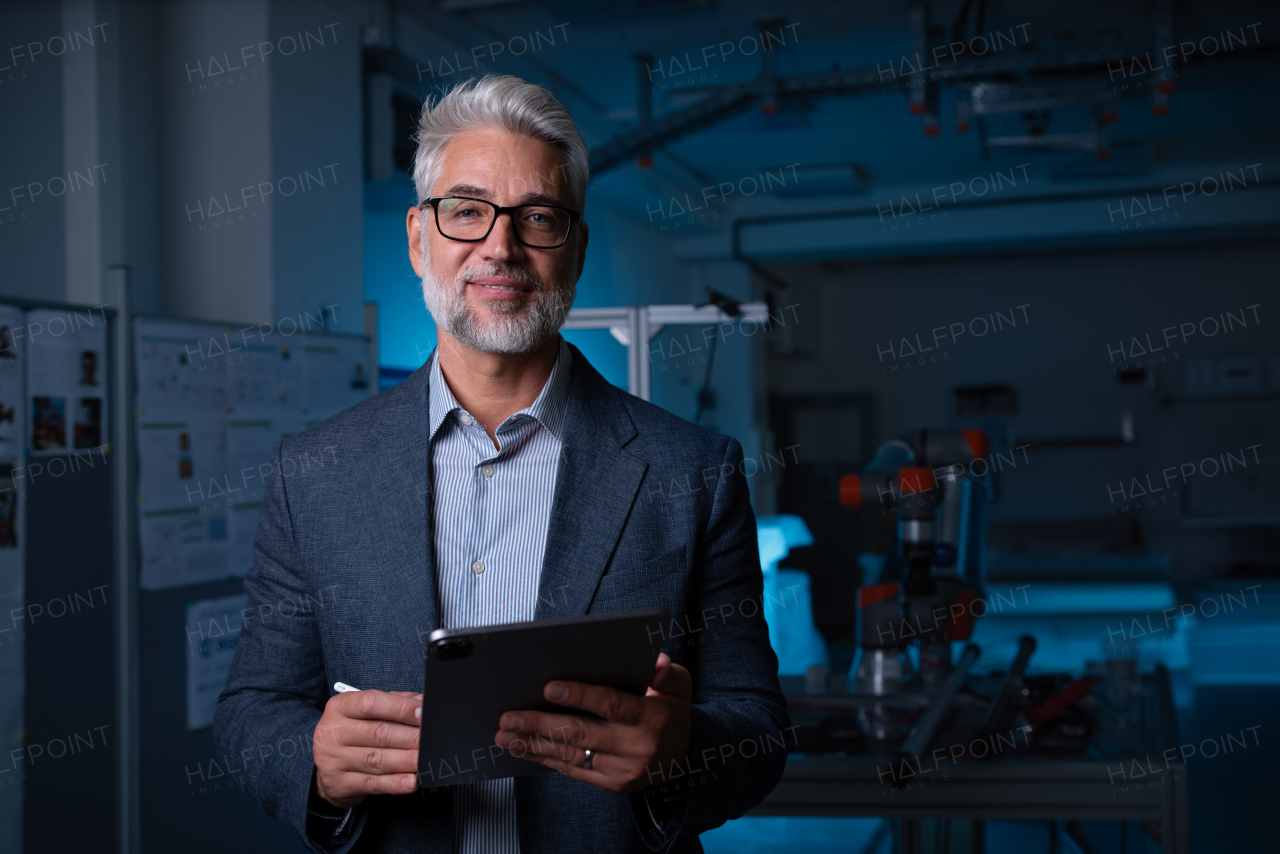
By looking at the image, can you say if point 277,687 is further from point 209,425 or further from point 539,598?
point 209,425

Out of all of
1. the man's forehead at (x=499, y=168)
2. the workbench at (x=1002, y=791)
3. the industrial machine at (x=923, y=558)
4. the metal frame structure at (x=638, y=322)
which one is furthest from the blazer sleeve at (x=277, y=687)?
the metal frame structure at (x=638, y=322)

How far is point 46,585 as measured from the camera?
2354mm

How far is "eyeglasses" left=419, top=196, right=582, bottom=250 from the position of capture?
3.78ft

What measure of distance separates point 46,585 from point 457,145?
1.75 m

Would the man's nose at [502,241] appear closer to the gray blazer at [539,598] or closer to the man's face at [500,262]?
the man's face at [500,262]

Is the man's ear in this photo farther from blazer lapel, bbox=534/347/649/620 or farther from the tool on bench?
the tool on bench

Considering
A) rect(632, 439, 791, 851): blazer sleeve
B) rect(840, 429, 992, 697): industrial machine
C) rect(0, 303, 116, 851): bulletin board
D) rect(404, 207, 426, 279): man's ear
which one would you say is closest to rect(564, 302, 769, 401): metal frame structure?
rect(840, 429, 992, 697): industrial machine

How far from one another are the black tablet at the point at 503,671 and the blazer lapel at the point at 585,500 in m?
0.20

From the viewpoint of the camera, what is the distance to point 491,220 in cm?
115

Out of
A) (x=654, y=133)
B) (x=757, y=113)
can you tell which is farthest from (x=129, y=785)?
(x=757, y=113)

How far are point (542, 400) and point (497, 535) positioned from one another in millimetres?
159

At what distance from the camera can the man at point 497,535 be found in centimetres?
110

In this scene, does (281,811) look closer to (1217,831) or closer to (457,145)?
(457,145)

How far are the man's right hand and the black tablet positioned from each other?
3cm
